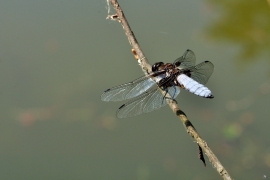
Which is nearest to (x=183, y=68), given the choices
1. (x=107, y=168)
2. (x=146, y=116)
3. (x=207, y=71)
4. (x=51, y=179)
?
(x=207, y=71)

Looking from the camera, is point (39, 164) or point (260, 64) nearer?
point (39, 164)

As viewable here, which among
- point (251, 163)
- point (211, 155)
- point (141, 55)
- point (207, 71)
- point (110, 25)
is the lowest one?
point (251, 163)

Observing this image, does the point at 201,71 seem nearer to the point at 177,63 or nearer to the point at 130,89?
the point at 177,63

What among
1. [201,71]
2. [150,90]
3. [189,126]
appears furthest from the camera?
[201,71]

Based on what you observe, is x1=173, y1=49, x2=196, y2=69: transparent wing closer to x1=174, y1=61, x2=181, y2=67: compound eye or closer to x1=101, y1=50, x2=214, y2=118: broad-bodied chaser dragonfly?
x1=174, y1=61, x2=181, y2=67: compound eye

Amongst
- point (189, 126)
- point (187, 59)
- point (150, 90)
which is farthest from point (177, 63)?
point (189, 126)

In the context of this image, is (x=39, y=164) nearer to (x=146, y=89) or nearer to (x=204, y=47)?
(x=146, y=89)

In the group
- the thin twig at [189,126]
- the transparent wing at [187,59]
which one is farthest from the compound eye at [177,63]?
the thin twig at [189,126]

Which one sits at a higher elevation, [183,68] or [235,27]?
[235,27]
